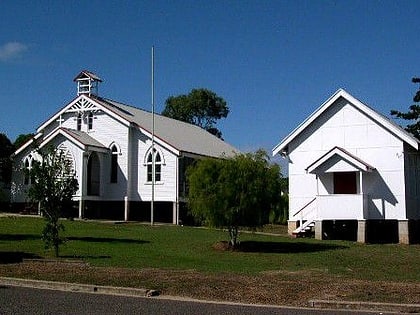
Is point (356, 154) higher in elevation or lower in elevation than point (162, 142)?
lower

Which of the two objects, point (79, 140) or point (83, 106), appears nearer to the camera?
point (79, 140)

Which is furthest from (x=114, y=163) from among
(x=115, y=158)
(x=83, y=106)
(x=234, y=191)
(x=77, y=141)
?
(x=234, y=191)

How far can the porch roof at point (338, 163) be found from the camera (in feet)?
105

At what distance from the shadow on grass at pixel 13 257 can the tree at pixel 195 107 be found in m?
62.1

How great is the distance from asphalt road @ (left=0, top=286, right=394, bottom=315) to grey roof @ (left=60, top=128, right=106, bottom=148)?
93.0ft

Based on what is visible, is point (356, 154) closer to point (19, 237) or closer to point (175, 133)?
point (19, 237)

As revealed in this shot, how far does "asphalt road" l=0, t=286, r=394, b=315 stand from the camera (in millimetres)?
12242

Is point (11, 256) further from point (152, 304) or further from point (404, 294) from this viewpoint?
point (404, 294)

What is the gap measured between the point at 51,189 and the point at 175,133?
2583 centimetres

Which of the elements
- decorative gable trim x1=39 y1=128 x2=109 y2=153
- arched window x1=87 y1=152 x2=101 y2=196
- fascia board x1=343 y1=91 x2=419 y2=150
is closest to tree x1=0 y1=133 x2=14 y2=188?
decorative gable trim x1=39 y1=128 x2=109 y2=153

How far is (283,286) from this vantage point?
15773 mm

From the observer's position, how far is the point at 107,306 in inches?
507

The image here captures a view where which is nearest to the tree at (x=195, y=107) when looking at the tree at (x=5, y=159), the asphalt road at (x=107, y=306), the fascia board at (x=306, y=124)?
the tree at (x=5, y=159)

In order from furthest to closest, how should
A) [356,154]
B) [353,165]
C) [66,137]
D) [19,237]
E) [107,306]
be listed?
[66,137]
[356,154]
[353,165]
[19,237]
[107,306]
